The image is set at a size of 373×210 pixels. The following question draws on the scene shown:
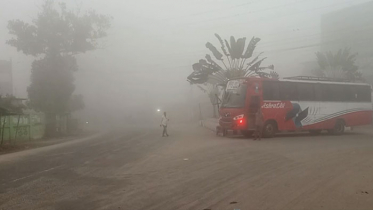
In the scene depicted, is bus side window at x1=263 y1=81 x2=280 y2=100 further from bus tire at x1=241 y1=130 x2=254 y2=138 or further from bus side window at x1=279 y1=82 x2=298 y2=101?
bus tire at x1=241 y1=130 x2=254 y2=138

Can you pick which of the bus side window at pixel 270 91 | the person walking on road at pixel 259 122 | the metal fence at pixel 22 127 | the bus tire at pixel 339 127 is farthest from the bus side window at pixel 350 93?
the metal fence at pixel 22 127

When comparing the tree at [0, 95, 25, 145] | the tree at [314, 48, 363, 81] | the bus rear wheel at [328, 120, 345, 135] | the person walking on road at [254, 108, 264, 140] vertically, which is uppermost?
the tree at [314, 48, 363, 81]

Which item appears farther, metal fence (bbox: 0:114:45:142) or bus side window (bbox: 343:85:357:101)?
bus side window (bbox: 343:85:357:101)

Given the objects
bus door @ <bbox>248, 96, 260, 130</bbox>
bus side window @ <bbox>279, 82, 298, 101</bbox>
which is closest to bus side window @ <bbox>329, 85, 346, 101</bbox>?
bus side window @ <bbox>279, 82, 298, 101</bbox>

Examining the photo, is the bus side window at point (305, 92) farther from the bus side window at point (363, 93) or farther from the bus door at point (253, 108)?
the bus side window at point (363, 93)

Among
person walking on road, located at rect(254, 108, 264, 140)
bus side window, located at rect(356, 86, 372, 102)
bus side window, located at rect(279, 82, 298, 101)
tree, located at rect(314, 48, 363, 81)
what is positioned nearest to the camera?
person walking on road, located at rect(254, 108, 264, 140)

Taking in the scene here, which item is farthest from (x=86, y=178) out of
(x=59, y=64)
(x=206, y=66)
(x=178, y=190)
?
(x=59, y=64)

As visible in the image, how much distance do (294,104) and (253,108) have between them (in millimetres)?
2736

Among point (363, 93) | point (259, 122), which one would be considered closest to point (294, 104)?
point (259, 122)

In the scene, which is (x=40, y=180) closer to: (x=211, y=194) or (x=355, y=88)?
(x=211, y=194)

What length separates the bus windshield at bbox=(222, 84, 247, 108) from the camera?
18703 mm

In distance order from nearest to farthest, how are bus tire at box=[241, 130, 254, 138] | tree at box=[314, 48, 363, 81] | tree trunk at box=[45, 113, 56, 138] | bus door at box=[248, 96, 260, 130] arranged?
bus door at box=[248, 96, 260, 130], bus tire at box=[241, 130, 254, 138], tree trunk at box=[45, 113, 56, 138], tree at box=[314, 48, 363, 81]

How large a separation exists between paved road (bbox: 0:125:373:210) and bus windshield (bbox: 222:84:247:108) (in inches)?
259

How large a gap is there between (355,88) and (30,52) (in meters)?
25.8
